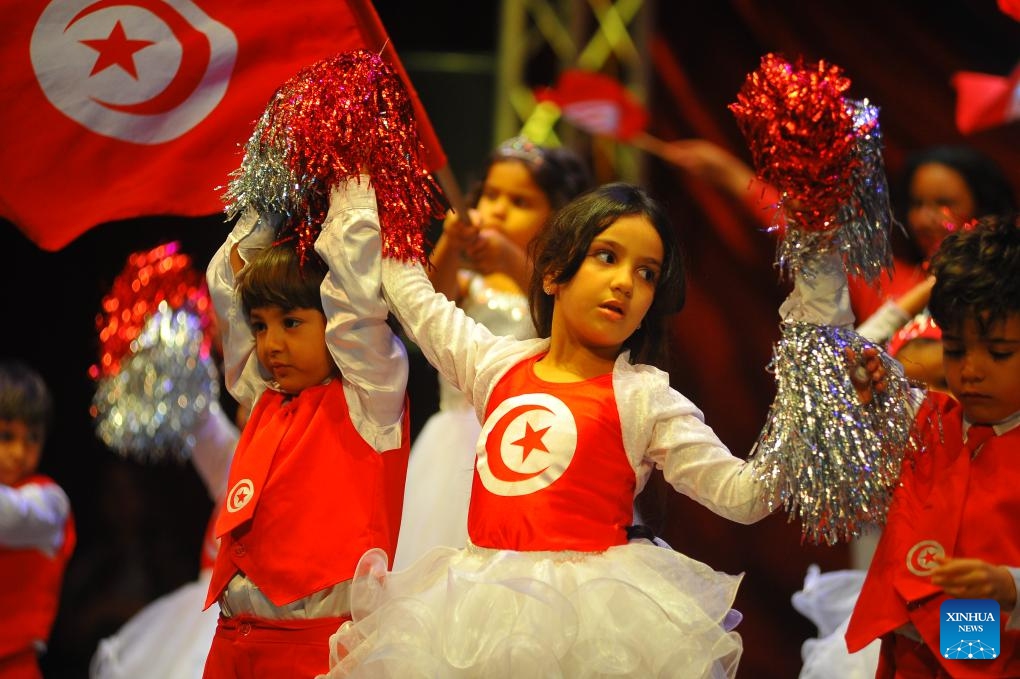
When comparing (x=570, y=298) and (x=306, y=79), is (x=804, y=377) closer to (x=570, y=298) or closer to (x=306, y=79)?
(x=570, y=298)

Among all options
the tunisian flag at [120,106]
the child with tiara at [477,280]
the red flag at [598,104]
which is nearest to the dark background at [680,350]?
the red flag at [598,104]

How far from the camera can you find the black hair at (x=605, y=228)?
1.99 m

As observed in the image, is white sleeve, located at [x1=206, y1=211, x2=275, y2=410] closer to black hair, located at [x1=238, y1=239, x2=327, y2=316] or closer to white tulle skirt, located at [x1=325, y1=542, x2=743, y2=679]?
black hair, located at [x1=238, y1=239, x2=327, y2=316]

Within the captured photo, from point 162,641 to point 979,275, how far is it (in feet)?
7.15

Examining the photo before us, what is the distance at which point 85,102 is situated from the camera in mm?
2318

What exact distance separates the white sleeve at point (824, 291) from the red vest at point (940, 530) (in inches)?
9.9

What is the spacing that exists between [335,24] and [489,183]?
95 cm

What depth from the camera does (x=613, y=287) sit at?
1934 mm

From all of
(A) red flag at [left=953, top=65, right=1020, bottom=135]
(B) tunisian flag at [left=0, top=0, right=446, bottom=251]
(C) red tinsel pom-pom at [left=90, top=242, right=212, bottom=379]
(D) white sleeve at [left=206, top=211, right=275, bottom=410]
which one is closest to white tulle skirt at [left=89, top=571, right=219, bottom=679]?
(C) red tinsel pom-pom at [left=90, top=242, right=212, bottom=379]

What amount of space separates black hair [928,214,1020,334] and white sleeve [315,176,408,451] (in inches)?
34.6

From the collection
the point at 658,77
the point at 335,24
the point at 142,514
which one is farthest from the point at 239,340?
the point at 658,77

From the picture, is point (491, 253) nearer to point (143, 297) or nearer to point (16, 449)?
point (143, 297)

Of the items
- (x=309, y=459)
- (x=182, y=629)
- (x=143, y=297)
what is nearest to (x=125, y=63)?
(x=143, y=297)

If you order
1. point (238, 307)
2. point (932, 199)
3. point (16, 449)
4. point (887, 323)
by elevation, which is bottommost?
point (16, 449)
